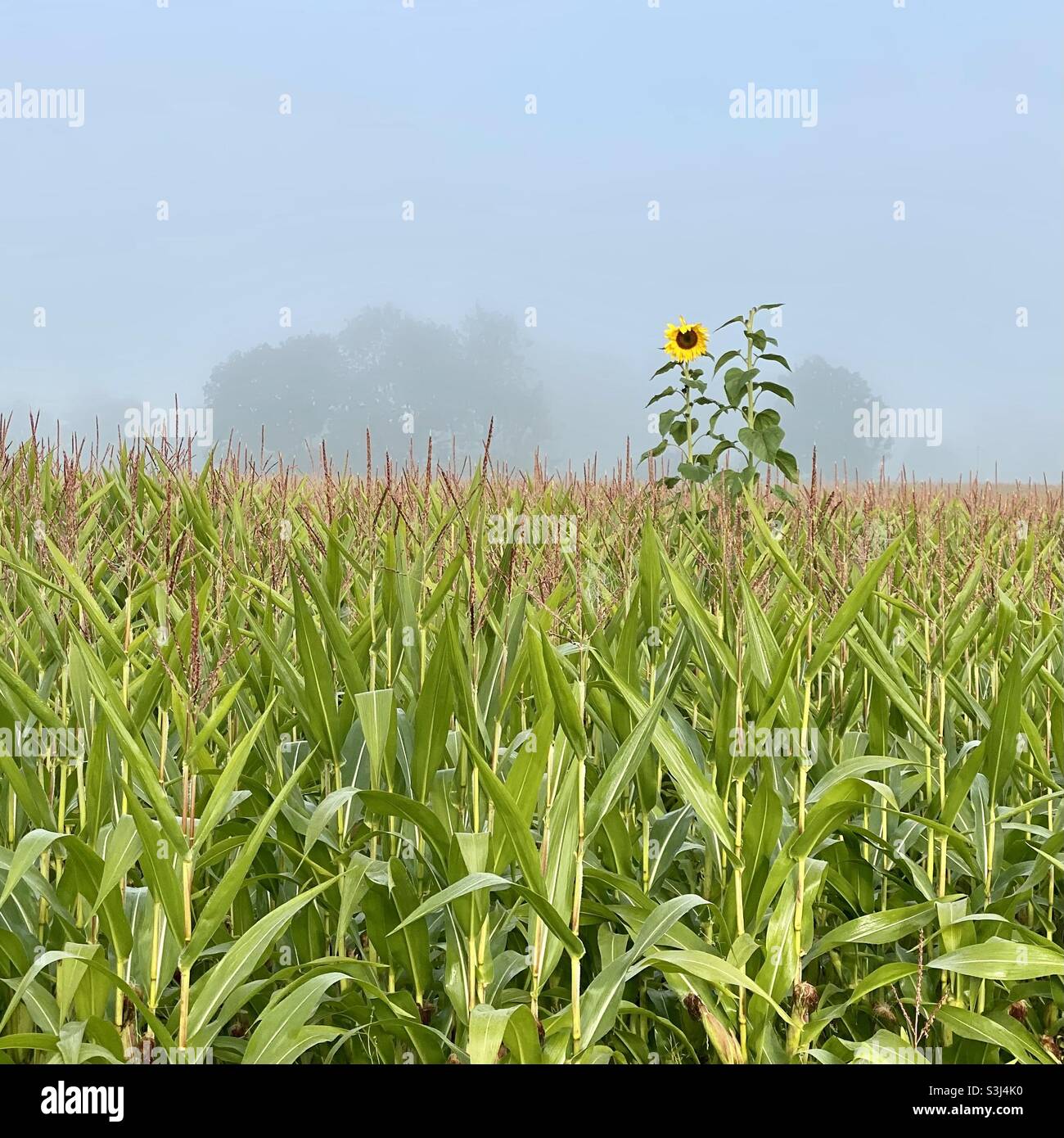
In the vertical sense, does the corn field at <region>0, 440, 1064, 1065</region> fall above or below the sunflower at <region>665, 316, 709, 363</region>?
below

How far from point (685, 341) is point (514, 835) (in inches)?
159

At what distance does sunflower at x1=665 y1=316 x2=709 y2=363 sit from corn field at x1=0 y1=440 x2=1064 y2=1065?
275 cm

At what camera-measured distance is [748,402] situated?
170 inches

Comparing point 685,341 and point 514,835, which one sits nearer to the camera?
point 514,835

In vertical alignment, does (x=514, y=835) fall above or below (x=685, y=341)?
below

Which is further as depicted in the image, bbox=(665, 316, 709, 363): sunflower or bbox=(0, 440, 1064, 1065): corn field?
bbox=(665, 316, 709, 363): sunflower

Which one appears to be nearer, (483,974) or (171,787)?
(483,974)

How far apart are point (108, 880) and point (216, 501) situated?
3.64 metres

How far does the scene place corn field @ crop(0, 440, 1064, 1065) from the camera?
1474mm

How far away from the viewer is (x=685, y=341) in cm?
499

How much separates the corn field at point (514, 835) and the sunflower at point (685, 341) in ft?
9.02
